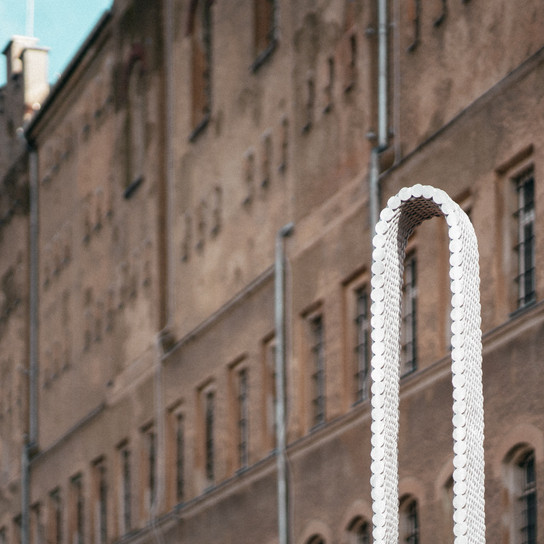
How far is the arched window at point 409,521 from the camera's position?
1889 cm

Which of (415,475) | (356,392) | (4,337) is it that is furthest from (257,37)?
(4,337)

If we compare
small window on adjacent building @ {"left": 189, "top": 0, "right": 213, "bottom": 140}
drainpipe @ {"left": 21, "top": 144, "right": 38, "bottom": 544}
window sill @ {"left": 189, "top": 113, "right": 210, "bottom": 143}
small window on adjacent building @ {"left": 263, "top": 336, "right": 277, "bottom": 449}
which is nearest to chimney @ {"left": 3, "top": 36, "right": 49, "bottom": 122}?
drainpipe @ {"left": 21, "top": 144, "right": 38, "bottom": 544}

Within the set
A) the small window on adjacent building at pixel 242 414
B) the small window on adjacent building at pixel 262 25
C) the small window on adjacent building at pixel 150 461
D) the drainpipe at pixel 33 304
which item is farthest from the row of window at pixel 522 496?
the drainpipe at pixel 33 304

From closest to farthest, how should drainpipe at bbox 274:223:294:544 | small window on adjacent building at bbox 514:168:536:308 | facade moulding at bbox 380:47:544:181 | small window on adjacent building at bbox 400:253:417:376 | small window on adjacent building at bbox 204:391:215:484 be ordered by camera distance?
facade moulding at bbox 380:47:544:181 → small window on adjacent building at bbox 514:168:536:308 → small window on adjacent building at bbox 400:253:417:376 → drainpipe at bbox 274:223:294:544 → small window on adjacent building at bbox 204:391:215:484

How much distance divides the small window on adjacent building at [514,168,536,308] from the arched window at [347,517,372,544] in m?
4.19

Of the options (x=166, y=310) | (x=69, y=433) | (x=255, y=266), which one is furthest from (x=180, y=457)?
(x=69, y=433)

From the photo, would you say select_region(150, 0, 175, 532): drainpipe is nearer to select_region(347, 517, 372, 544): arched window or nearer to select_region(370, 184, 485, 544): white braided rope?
select_region(347, 517, 372, 544): arched window

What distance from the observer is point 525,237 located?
56.2 ft

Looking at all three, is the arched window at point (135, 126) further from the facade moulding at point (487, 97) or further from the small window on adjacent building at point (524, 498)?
the small window on adjacent building at point (524, 498)

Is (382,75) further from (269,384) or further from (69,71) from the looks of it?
(69,71)

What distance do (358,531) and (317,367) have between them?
8.25 feet

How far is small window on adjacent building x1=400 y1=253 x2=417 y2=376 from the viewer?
19.3m

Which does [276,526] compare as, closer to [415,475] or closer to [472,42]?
[415,475]

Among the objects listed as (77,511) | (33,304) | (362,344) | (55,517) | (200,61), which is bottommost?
(362,344)
